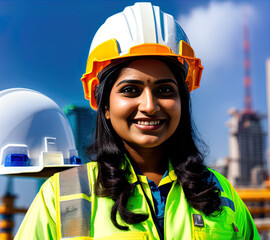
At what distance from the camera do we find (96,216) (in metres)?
1.50

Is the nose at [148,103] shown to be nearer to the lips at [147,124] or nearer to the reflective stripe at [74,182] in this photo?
the lips at [147,124]

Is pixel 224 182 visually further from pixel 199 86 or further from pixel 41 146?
pixel 41 146

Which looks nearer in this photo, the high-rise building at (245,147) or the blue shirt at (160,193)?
the blue shirt at (160,193)

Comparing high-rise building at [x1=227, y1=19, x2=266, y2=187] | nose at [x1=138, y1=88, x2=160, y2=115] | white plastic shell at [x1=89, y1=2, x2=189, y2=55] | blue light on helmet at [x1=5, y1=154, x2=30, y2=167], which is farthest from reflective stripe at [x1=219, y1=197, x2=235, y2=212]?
high-rise building at [x1=227, y1=19, x2=266, y2=187]

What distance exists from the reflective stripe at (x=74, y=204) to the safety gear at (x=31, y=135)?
0.73 m

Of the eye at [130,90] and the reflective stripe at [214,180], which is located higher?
the eye at [130,90]

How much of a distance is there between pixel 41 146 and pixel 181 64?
4.04 feet

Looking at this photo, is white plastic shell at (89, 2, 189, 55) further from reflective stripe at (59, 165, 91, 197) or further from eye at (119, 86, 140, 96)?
reflective stripe at (59, 165, 91, 197)

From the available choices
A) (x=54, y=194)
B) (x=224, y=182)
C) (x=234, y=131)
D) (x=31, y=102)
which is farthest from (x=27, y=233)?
(x=234, y=131)

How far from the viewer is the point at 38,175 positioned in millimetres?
2418

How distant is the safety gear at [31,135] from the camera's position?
7.62 ft

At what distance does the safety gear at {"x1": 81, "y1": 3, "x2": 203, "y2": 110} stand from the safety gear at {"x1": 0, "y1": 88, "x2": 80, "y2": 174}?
685 millimetres

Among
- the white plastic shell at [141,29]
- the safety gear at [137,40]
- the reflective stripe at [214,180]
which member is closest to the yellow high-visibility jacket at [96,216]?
the reflective stripe at [214,180]

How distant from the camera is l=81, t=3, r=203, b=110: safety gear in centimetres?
173
